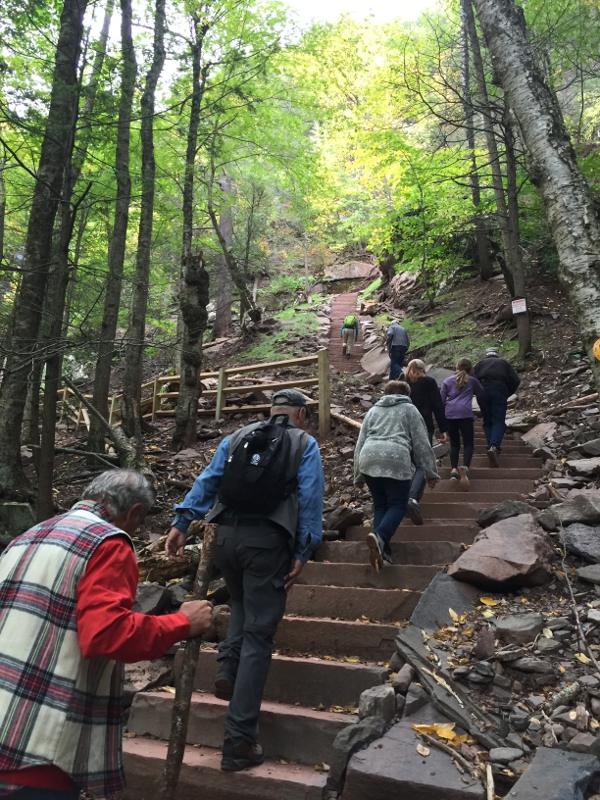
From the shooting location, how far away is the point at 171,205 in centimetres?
1577

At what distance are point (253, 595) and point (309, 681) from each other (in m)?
1.03

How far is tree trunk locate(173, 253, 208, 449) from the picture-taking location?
34.8 ft

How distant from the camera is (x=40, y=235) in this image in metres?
6.95

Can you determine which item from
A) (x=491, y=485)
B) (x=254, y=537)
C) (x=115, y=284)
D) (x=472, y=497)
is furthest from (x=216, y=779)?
(x=115, y=284)

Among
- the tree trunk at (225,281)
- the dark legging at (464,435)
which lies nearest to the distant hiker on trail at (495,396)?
the dark legging at (464,435)

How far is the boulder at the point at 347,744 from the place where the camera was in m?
2.82

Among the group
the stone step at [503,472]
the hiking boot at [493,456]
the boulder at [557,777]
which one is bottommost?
the boulder at [557,777]

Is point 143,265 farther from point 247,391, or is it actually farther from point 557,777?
point 557,777

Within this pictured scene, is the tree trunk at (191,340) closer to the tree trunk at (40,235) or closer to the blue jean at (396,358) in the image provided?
the tree trunk at (40,235)

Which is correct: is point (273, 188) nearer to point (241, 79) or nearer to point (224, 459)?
point (241, 79)

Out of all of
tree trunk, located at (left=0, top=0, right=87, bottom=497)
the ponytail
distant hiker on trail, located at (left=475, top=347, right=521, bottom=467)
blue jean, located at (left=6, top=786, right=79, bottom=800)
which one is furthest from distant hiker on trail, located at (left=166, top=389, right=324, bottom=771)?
distant hiker on trail, located at (left=475, top=347, right=521, bottom=467)

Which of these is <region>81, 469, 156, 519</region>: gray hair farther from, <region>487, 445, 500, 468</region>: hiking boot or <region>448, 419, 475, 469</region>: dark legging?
<region>487, 445, 500, 468</region>: hiking boot

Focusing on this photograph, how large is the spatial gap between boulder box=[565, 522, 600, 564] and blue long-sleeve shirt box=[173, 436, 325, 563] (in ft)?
7.23

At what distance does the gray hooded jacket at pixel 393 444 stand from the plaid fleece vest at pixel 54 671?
10.8ft
